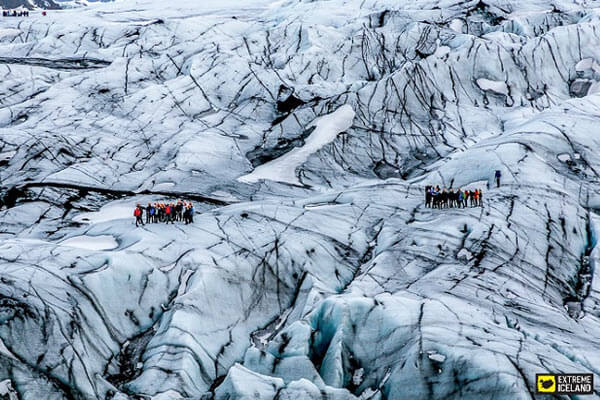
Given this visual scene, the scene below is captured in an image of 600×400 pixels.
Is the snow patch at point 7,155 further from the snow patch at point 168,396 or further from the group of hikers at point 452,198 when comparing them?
the group of hikers at point 452,198

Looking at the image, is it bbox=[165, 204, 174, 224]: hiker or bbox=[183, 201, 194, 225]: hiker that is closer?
bbox=[183, 201, 194, 225]: hiker

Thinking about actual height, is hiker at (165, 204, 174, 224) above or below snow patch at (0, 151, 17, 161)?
above

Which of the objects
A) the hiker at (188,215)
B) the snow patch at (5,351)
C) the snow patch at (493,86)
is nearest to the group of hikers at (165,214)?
the hiker at (188,215)

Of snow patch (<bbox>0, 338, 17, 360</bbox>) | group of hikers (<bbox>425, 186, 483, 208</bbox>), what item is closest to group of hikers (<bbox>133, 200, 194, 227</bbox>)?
snow patch (<bbox>0, 338, 17, 360</bbox>)

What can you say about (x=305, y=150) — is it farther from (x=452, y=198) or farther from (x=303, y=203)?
(x=452, y=198)

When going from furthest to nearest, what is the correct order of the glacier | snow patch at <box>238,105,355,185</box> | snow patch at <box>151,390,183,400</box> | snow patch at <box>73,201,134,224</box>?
snow patch at <box>238,105,355,185</box> < snow patch at <box>73,201,134,224</box> < the glacier < snow patch at <box>151,390,183,400</box>

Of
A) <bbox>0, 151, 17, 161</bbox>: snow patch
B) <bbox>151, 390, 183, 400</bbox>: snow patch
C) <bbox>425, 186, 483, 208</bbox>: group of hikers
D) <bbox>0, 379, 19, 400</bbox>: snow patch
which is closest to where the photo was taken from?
<bbox>0, 379, 19, 400</bbox>: snow patch

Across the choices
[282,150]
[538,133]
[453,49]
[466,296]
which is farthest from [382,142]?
[466,296]

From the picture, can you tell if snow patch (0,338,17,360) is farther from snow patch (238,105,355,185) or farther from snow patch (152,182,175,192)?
snow patch (238,105,355,185)
